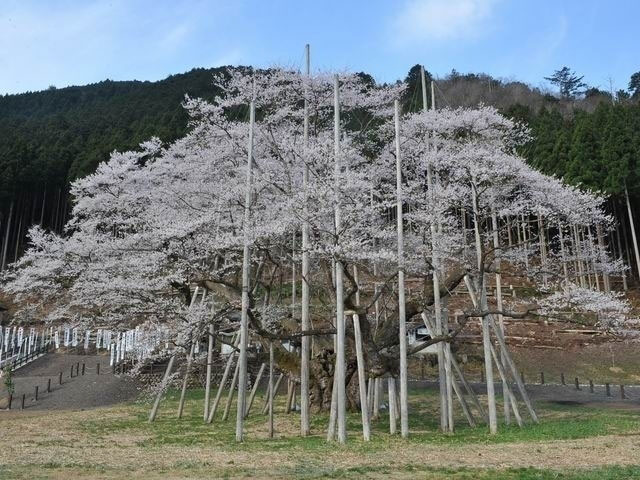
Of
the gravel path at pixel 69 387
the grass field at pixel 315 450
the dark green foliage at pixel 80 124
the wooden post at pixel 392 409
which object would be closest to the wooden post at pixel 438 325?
the grass field at pixel 315 450

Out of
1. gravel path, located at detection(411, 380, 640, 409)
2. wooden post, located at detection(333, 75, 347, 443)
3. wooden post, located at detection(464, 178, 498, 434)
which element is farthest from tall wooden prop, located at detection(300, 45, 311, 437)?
gravel path, located at detection(411, 380, 640, 409)

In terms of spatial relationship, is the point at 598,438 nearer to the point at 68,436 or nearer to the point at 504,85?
the point at 68,436

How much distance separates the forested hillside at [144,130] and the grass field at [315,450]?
11891mm

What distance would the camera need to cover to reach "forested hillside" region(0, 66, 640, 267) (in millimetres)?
32844

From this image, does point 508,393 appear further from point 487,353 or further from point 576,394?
point 576,394

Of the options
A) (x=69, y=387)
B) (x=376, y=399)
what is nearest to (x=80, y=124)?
(x=69, y=387)

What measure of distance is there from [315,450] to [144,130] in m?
38.5

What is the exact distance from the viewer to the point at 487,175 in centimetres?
1307

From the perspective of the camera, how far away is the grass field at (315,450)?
7.01 metres

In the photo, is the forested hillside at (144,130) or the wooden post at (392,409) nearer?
the wooden post at (392,409)

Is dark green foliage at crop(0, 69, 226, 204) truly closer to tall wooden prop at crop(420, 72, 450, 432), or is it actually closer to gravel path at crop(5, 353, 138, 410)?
gravel path at crop(5, 353, 138, 410)

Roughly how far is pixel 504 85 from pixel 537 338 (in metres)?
48.0

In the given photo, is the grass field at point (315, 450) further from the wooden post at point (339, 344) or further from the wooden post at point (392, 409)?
the wooden post at point (339, 344)

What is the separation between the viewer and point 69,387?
21.5 metres
